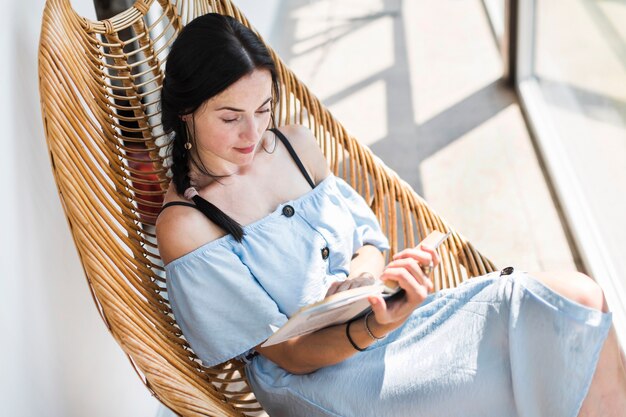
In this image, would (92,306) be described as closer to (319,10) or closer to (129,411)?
(129,411)

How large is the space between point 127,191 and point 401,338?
0.65 meters

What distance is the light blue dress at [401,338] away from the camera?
1.69 meters

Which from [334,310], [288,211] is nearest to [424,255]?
[334,310]

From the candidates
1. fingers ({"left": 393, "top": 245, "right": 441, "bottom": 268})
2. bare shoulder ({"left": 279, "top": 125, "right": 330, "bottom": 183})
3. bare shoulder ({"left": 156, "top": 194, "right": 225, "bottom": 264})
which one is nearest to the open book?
fingers ({"left": 393, "top": 245, "right": 441, "bottom": 268})

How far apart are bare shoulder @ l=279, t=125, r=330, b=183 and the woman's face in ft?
0.81

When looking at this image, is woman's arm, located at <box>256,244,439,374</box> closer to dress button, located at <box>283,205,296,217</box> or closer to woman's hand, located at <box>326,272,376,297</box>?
woman's hand, located at <box>326,272,376,297</box>

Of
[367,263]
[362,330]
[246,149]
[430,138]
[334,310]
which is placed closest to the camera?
[334,310]

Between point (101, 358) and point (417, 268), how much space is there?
79 cm

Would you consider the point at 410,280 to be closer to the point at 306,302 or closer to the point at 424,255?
the point at 424,255

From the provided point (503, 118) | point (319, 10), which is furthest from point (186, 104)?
point (319, 10)

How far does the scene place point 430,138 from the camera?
3969mm

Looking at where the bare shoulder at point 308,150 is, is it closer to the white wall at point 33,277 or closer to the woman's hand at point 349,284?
the woman's hand at point 349,284

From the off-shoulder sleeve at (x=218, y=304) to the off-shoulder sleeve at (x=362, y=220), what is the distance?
400 mm

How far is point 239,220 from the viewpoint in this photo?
75.1 inches
